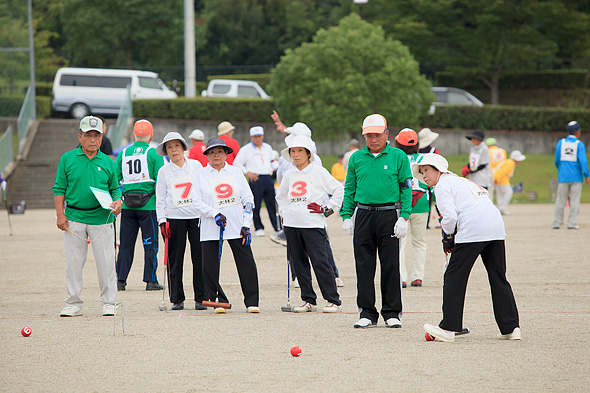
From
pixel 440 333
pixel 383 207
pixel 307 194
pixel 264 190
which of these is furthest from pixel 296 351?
pixel 264 190

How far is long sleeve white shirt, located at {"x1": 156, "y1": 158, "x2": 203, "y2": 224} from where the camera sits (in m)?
9.33

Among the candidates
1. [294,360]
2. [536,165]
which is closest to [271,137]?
[536,165]

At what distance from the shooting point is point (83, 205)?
8516 mm

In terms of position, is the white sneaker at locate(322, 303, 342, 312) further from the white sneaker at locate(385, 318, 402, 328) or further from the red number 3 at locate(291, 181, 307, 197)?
the red number 3 at locate(291, 181, 307, 197)

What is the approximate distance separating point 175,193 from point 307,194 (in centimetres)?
161

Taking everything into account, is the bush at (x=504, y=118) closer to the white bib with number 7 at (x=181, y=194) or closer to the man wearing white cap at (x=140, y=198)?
the man wearing white cap at (x=140, y=198)

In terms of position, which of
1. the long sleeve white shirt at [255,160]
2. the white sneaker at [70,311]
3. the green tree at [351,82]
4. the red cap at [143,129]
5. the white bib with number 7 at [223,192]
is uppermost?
the green tree at [351,82]

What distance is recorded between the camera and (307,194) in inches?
350

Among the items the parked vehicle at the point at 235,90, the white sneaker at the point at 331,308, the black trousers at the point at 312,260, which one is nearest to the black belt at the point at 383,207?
the black trousers at the point at 312,260

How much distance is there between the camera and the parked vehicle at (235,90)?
40.0 metres

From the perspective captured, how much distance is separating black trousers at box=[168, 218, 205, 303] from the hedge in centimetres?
3551

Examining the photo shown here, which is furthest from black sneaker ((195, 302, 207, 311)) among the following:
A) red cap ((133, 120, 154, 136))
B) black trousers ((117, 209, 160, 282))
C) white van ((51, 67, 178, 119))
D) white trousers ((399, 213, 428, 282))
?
white van ((51, 67, 178, 119))

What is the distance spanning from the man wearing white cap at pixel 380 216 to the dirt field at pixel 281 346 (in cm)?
29

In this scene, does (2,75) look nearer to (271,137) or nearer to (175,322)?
(271,137)
